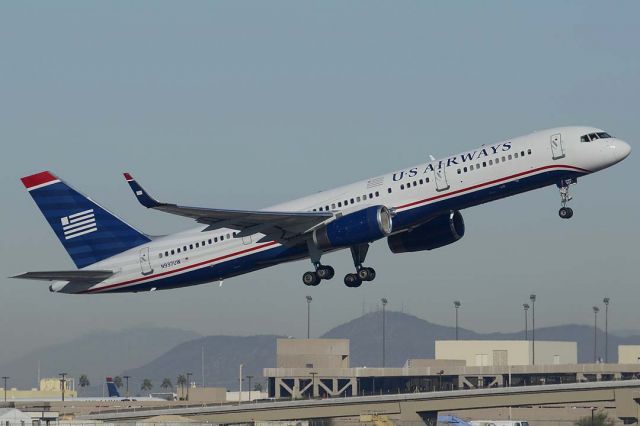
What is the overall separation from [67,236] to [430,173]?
25.5 metres

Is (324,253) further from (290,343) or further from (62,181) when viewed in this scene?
(290,343)

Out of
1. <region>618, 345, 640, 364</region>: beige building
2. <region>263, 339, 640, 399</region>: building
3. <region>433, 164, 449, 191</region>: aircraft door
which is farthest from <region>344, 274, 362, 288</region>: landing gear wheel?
<region>618, 345, 640, 364</region>: beige building

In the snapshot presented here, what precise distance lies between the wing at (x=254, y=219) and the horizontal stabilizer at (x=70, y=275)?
10236 mm

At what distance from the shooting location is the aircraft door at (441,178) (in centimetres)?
7006

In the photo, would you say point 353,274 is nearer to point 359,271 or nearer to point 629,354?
point 359,271

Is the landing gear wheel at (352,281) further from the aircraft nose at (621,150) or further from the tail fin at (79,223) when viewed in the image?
the aircraft nose at (621,150)

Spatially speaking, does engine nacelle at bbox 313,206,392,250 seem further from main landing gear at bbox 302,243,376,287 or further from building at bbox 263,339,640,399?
building at bbox 263,339,640,399

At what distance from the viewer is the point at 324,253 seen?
74812 millimetres

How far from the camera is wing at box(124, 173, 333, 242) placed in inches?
2694

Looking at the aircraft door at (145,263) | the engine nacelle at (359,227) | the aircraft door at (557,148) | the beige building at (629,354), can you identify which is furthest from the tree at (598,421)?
the aircraft door at (557,148)

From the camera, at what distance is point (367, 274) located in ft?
250

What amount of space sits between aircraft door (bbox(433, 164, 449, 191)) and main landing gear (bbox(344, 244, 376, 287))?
7.86m

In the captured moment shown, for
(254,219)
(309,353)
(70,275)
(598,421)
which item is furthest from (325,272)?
(309,353)

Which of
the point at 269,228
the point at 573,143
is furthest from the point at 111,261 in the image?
the point at 573,143
